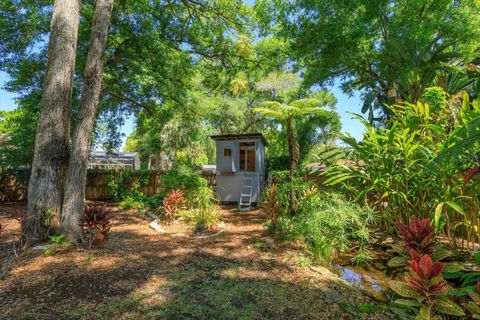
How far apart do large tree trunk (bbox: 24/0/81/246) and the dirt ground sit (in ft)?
2.01

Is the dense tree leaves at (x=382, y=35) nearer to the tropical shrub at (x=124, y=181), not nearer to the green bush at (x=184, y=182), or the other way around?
the green bush at (x=184, y=182)

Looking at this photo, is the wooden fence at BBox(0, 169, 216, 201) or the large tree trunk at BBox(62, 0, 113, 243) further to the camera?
the wooden fence at BBox(0, 169, 216, 201)

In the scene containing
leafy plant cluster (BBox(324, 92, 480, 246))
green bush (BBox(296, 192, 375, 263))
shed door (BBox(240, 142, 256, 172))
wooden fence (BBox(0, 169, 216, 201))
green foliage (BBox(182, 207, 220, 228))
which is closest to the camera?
leafy plant cluster (BBox(324, 92, 480, 246))

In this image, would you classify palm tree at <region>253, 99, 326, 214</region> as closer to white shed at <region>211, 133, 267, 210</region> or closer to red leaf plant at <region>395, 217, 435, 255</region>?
red leaf plant at <region>395, 217, 435, 255</region>

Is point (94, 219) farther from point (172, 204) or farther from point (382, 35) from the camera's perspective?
point (382, 35)

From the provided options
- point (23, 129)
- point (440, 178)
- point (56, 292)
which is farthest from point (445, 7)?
point (23, 129)

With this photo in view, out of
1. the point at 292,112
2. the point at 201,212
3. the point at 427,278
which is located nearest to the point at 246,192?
the point at 201,212

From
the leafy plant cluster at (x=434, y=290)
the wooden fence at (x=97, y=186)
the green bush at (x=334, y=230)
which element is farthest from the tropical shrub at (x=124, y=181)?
the leafy plant cluster at (x=434, y=290)

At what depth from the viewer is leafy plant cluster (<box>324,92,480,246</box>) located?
2953 mm

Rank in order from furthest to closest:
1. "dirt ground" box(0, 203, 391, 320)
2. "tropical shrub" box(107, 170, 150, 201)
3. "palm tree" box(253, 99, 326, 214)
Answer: "tropical shrub" box(107, 170, 150, 201)
"palm tree" box(253, 99, 326, 214)
"dirt ground" box(0, 203, 391, 320)

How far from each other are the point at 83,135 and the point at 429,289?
16.0 feet

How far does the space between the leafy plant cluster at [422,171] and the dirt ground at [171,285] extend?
1.56 m

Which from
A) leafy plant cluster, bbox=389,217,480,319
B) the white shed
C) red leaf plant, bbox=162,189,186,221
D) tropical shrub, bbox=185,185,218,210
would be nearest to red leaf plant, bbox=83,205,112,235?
red leaf plant, bbox=162,189,186,221

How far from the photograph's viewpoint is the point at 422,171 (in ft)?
10.3
